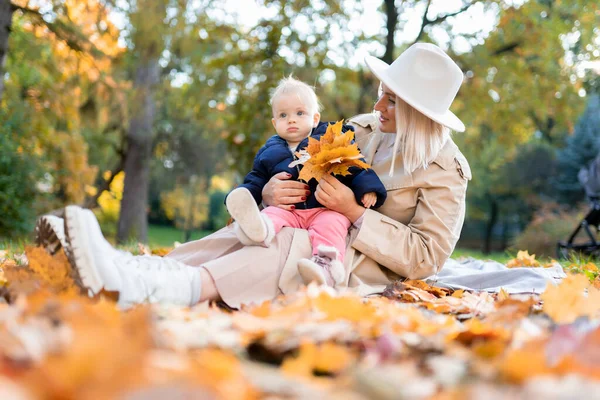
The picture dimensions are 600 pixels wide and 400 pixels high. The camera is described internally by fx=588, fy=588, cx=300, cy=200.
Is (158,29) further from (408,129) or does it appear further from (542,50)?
(408,129)

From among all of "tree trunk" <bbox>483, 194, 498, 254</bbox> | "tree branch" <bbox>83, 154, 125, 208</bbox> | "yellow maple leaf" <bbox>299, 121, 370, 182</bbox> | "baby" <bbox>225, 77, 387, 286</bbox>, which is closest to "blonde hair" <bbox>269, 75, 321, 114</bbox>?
"baby" <bbox>225, 77, 387, 286</bbox>

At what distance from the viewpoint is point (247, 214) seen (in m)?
2.31

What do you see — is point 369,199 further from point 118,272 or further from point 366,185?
point 118,272

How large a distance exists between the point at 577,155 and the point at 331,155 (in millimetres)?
17443

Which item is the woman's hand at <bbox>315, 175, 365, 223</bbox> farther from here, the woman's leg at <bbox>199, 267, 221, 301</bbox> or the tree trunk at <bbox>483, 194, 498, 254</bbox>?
the tree trunk at <bbox>483, 194, 498, 254</bbox>

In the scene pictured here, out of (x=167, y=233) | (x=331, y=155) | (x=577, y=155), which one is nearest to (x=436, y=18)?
(x=331, y=155)

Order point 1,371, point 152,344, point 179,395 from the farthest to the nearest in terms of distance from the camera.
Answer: point 152,344 < point 1,371 < point 179,395

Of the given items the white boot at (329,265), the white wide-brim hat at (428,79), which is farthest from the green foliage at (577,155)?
the white boot at (329,265)

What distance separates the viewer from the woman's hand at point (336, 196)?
2.61 m

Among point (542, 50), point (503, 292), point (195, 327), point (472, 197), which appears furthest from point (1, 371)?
point (472, 197)

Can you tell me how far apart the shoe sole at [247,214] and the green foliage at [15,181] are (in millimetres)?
8068

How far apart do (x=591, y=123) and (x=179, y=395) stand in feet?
64.7

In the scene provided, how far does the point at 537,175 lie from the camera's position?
19172mm

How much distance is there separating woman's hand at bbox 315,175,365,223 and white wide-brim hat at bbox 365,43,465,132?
1.72 feet
